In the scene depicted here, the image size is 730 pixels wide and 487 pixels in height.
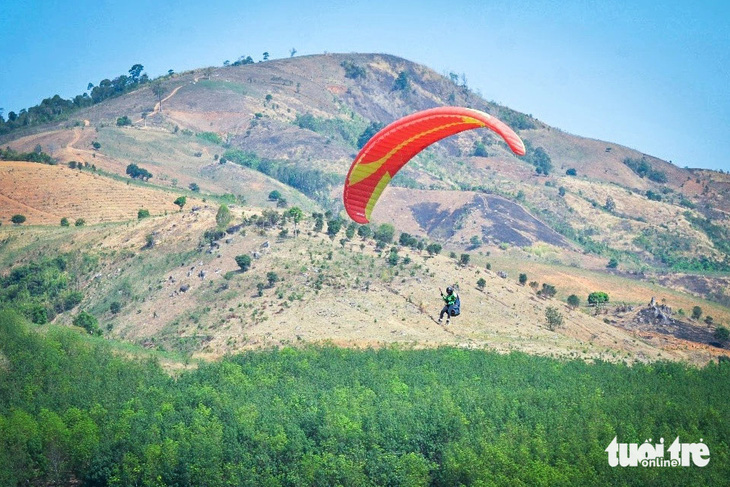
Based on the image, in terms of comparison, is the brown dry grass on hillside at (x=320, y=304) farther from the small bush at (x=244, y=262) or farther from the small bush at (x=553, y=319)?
the small bush at (x=244, y=262)

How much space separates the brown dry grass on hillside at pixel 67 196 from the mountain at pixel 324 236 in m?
0.29

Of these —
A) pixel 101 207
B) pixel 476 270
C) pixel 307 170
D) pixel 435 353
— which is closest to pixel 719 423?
pixel 435 353

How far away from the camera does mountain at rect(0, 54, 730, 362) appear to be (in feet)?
257

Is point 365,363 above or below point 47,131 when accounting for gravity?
below

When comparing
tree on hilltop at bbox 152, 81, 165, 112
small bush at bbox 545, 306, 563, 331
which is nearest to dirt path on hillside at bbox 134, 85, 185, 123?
Result: tree on hilltop at bbox 152, 81, 165, 112

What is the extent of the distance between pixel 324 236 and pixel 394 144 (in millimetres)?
52113

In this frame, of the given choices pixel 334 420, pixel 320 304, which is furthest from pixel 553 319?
pixel 334 420

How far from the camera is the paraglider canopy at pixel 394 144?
121 ft

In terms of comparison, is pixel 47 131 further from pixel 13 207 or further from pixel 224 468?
pixel 224 468

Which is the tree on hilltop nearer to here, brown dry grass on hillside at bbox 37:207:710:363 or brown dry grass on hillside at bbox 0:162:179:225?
brown dry grass on hillside at bbox 0:162:179:225

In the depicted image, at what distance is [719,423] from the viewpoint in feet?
172

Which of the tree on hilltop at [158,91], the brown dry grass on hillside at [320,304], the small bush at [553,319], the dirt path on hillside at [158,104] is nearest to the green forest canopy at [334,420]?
the brown dry grass on hillside at [320,304]

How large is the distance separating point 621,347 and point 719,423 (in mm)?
29107

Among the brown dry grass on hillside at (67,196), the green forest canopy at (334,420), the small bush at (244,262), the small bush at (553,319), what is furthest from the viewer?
the brown dry grass on hillside at (67,196)
